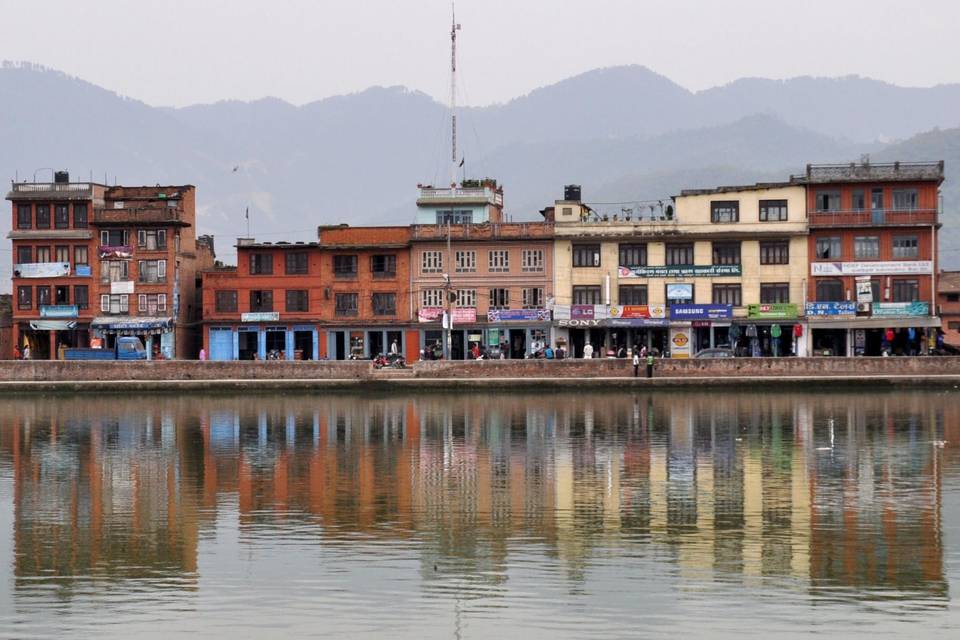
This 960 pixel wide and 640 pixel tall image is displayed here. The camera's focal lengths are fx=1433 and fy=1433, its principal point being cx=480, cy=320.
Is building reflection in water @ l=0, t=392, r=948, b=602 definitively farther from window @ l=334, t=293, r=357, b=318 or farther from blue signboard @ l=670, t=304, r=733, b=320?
window @ l=334, t=293, r=357, b=318

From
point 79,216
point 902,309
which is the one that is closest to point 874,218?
point 902,309

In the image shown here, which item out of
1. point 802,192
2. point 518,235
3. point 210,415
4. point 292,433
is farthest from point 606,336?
point 292,433

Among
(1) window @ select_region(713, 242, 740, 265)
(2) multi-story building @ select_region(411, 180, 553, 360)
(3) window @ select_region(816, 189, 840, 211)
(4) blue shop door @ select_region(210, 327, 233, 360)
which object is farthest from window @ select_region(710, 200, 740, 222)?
(4) blue shop door @ select_region(210, 327, 233, 360)

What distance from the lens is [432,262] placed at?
8700 cm

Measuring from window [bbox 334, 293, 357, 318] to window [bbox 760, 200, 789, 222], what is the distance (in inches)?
983

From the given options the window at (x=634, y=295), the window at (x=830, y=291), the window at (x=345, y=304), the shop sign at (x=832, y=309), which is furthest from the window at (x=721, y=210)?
the window at (x=345, y=304)

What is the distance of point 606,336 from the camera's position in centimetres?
8625

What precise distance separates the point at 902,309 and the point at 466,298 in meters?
25.4

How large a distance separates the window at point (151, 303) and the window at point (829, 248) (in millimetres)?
39716

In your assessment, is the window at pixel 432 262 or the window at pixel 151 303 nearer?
the window at pixel 432 262

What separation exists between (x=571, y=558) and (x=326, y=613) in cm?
544

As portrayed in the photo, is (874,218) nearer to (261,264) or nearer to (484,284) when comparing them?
(484,284)

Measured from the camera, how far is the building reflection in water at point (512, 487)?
26484 mm

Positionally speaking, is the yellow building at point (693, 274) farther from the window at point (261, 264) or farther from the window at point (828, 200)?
the window at point (261, 264)
